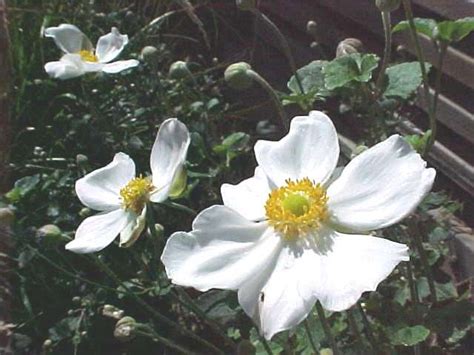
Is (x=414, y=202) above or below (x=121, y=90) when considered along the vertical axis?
above

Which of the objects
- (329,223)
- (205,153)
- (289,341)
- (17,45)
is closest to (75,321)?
(205,153)

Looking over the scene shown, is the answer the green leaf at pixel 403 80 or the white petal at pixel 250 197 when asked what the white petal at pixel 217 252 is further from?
the green leaf at pixel 403 80

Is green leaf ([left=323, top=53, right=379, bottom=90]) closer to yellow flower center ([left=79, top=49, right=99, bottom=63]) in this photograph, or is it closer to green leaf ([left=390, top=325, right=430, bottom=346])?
green leaf ([left=390, top=325, right=430, bottom=346])

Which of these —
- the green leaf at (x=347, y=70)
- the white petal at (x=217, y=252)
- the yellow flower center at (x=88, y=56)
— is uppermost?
the green leaf at (x=347, y=70)

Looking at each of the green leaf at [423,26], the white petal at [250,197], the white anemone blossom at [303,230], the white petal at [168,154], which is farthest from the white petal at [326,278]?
the green leaf at [423,26]

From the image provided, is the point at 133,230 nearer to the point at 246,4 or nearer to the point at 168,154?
the point at 168,154

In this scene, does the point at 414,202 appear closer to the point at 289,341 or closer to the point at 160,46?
the point at 289,341
